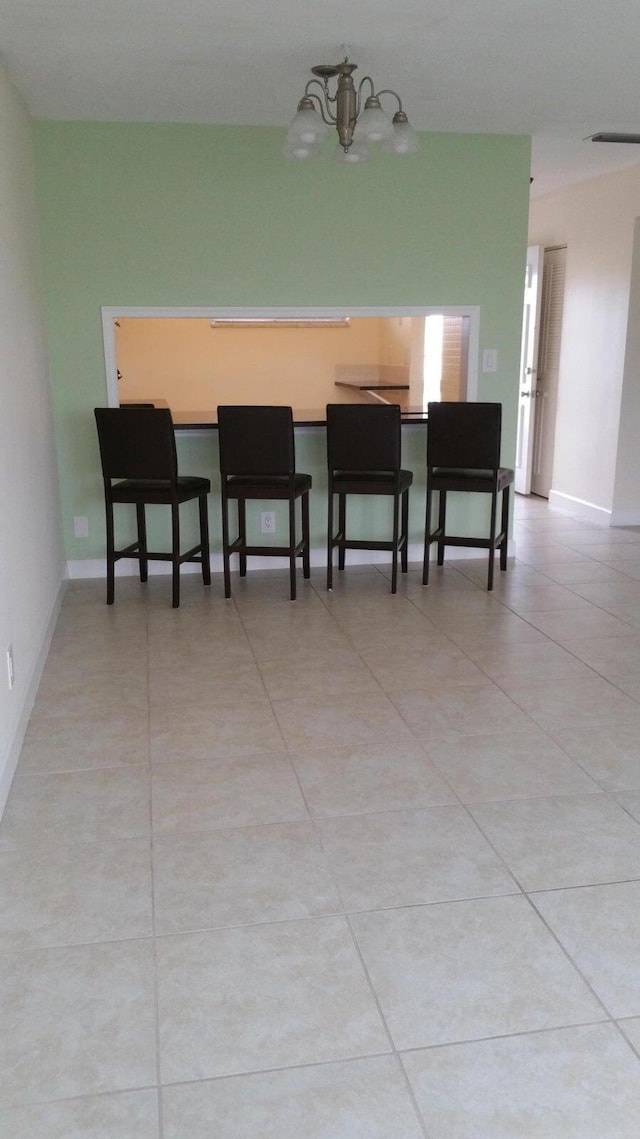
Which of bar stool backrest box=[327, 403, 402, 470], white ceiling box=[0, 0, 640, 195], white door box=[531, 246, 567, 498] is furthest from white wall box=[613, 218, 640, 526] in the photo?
bar stool backrest box=[327, 403, 402, 470]

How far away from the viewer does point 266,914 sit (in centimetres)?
196

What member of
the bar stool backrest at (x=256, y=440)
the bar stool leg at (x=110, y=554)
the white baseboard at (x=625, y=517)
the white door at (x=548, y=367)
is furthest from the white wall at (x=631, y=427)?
the bar stool leg at (x=110, y=554)

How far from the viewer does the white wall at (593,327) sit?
18.6 feet

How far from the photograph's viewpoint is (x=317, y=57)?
10.8 feet

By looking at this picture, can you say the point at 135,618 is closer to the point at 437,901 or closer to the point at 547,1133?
the point at 437,901

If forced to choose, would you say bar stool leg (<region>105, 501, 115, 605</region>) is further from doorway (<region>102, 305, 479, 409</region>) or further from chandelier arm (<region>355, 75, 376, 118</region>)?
chandelier arm (<region>355, 75, 376, 118</region>)

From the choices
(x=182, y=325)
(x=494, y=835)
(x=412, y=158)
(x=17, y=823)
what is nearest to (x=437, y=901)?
(x=494, y=835)

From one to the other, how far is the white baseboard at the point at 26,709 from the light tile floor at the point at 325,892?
46 mm

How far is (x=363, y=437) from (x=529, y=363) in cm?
315

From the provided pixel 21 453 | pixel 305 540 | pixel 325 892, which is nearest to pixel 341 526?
pixel 305 540

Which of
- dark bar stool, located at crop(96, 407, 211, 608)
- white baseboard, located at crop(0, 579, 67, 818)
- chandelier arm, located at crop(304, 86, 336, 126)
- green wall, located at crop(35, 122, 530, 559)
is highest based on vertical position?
chandelier arm, located at crop(304, 86, 336, 126)

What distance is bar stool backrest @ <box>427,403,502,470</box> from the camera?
434 cm

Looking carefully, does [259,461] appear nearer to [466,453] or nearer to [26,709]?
[466,453]

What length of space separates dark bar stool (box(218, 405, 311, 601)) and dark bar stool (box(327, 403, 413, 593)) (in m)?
0.21
